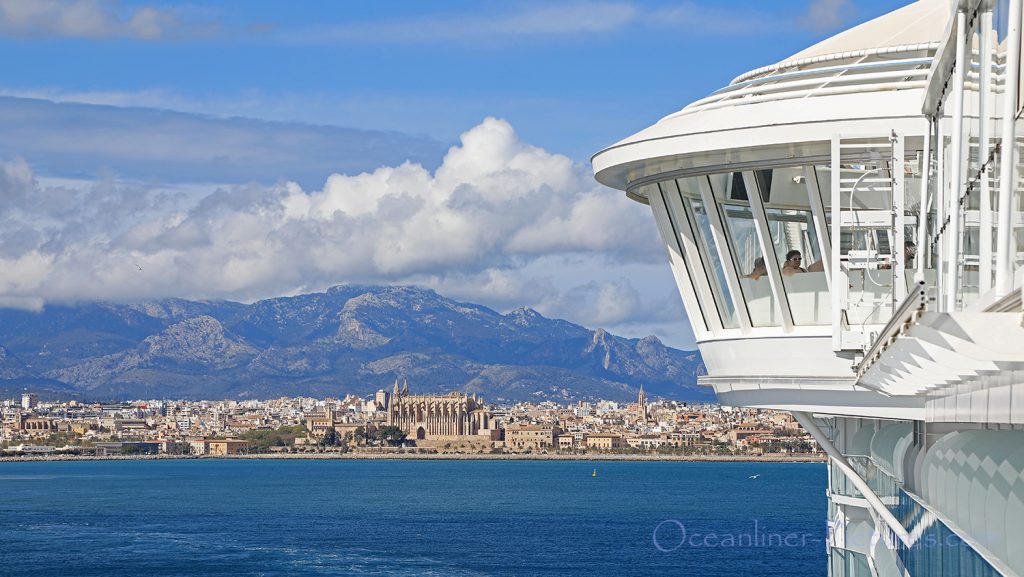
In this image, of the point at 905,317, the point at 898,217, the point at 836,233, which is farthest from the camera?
the point at 836,233

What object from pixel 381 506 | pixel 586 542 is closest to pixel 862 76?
pixel 586 542

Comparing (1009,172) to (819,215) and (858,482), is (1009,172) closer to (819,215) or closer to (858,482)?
(819,215)

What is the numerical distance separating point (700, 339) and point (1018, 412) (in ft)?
38.6

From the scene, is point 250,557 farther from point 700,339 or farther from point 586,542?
point 700,339

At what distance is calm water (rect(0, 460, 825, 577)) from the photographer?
242ft

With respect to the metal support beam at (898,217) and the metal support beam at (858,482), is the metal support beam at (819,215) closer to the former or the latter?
the metal support beam at (898,217)

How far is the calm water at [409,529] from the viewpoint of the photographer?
73688 millimetres

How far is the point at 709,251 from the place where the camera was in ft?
53.1

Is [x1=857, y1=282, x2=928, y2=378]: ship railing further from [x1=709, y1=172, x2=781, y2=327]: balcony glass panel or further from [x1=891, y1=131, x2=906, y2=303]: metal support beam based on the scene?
[x1=709, y1=172, x2=781, y2=327]: balcony glass panel

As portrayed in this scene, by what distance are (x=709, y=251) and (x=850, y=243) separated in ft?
6.42

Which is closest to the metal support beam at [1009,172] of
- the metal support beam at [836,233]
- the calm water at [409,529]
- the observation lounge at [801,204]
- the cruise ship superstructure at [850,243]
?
the cruise ship superstructure at [850,243]

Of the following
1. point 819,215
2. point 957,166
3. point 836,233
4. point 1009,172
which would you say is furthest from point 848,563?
point 1009,172

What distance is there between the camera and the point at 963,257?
759cm

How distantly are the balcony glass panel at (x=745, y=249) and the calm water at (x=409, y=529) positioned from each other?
53668mm
